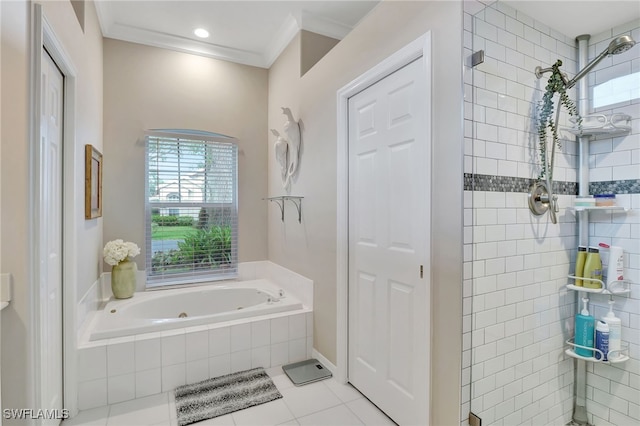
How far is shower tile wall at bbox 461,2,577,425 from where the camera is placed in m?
1.50

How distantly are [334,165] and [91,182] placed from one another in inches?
70.3

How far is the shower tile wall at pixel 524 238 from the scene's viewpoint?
1.51 metres

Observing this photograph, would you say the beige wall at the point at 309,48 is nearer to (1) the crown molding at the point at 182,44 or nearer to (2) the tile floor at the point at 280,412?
(1) the crown molding at the point at 182,44

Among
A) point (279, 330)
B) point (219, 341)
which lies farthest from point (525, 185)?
point (219, 341)

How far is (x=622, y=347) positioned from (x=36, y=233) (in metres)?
2.79

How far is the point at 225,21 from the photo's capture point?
2938 millimetres

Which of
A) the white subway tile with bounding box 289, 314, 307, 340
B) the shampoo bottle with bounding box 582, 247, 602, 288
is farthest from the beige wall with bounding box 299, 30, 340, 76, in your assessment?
the shampoo bottle with bounding box 582, 247, 602, 288

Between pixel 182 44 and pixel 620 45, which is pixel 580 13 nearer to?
pixel 620 45

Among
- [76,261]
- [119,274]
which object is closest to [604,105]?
[76,261]

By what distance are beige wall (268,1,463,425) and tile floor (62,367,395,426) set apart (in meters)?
0.38

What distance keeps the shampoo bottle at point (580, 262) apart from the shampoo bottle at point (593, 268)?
0.04ft

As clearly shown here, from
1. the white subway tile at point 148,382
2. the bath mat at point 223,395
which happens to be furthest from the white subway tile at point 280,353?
the white subway tile at point 148,382

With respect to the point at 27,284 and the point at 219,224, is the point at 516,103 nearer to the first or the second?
the point at 27,284

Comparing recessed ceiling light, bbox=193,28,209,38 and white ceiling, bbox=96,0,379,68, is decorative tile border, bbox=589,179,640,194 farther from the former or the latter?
recessed ceiling light, bbox=193,28,209,38
